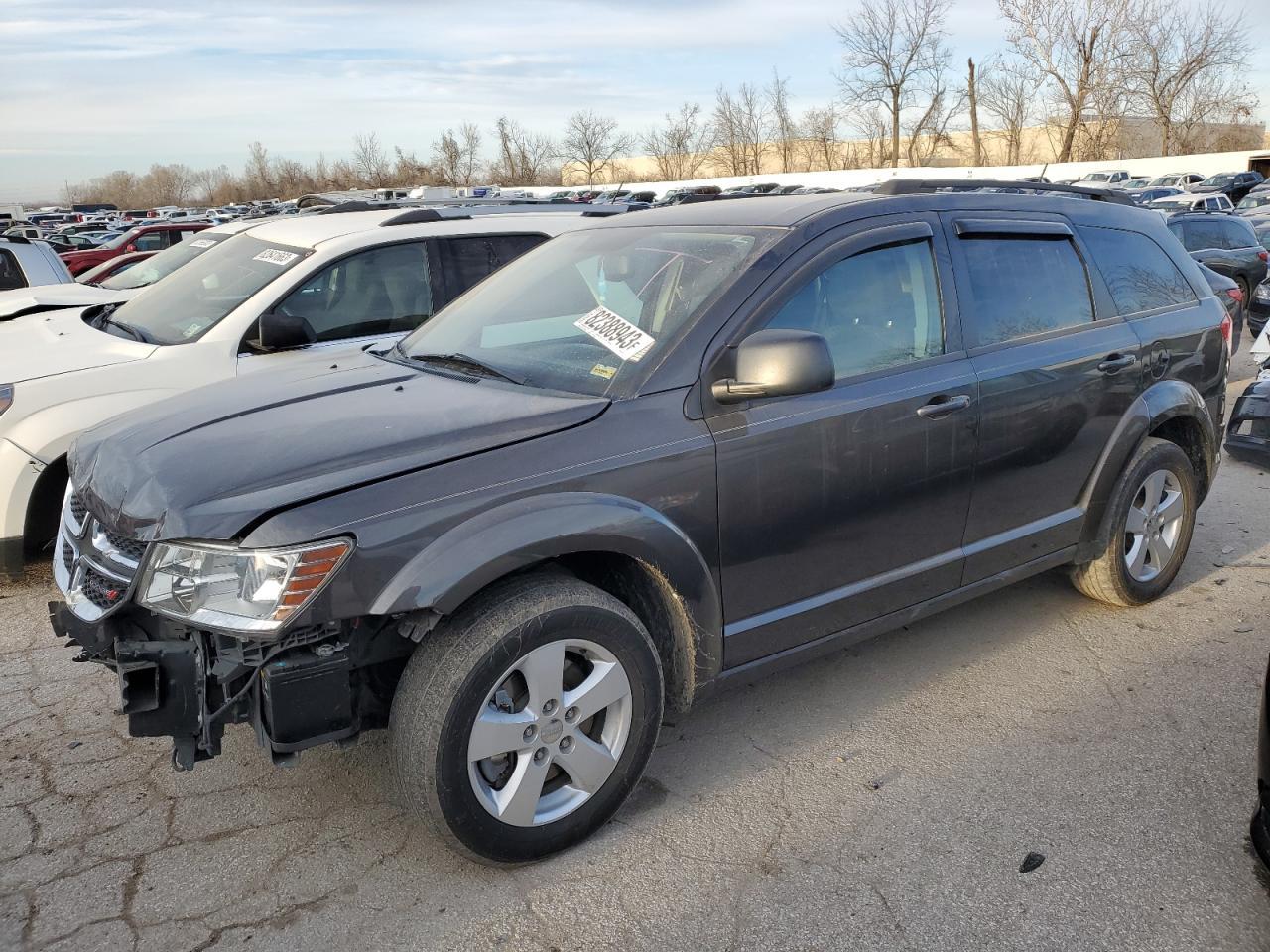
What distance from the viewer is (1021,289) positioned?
3.95 metres

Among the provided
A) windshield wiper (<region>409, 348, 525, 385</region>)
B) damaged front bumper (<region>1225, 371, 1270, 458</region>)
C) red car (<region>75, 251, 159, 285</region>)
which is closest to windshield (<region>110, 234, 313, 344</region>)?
windshield wiper (<region>409, 348, 525, 385</region>)

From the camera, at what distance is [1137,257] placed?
4.51m

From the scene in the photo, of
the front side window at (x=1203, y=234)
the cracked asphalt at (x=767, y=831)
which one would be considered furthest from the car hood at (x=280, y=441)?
the front side window at (x=1203, y=234)

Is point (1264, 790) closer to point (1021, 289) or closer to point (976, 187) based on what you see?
point (1021, 289)

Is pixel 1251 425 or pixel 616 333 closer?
pixel 616 333

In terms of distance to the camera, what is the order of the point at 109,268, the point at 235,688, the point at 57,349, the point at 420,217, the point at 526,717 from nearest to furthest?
1. the point at 235,688
2. the point at 526,717
3. the point at 57,349
4. the point at 420,217
5. the point at 109,268

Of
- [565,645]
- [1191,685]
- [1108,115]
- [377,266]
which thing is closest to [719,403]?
[565,645]

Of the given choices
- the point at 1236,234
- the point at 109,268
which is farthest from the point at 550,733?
the point at 1236,234

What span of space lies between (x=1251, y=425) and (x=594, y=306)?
4.42 metres

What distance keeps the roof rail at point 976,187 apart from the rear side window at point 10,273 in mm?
8644

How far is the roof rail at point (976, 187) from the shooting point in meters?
3.81

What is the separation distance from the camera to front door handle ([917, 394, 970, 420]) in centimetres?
348

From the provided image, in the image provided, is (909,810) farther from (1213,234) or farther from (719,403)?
(1213,234)

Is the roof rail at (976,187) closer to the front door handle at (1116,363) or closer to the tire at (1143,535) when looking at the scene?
the front door handle at (1116,363)
